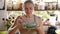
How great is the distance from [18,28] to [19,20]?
7 centimetres

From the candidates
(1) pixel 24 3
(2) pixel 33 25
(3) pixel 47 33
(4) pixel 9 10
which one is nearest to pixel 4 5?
(4) pixel 9 10

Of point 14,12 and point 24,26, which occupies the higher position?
point 14,12

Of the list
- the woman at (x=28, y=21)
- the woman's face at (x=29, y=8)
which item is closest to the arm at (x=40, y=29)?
the woman at (x=28, y=21)

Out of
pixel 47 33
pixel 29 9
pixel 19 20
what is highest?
pixel 29 9

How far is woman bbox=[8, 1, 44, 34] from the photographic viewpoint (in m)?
1.63

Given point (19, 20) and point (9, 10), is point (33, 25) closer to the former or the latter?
point (19, 20)

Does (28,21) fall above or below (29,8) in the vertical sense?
below

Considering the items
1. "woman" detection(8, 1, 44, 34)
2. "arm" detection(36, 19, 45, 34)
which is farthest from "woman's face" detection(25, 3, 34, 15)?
"arm" detection(36, 19, 45, 34)

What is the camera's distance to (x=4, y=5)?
1.68 m

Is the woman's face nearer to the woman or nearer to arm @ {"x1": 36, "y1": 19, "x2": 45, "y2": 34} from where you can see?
the woman

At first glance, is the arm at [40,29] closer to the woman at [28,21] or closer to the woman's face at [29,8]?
the woman at [28,21]

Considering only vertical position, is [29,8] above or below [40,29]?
above

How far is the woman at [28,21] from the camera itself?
5.35 feet

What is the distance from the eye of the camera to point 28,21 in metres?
1.64
